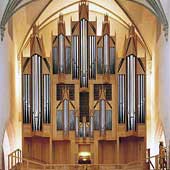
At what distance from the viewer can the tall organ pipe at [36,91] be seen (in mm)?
24953

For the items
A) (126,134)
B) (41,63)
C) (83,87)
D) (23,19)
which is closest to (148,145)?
(126,134)

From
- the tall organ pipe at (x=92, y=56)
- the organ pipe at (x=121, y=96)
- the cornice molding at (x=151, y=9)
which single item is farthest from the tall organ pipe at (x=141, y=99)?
the cornice molding at (x=151, y=9)

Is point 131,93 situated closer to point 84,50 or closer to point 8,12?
point 84,50

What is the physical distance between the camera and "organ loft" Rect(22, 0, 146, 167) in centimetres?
2494

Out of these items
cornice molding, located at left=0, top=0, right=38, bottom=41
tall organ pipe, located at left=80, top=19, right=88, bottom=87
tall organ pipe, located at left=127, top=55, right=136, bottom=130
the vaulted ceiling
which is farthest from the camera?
the vaulted ceiling

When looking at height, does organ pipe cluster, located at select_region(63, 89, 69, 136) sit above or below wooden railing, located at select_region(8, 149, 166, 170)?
above

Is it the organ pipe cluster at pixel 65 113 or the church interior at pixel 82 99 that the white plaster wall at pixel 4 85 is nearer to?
the church interior at pixel 82 99

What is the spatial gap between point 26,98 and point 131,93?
14.4 ft

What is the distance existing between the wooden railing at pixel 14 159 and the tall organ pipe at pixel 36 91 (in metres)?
1.67

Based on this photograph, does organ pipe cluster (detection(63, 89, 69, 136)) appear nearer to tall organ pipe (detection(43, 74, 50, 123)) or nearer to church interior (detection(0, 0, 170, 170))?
church interior (detection(0, 0, 170, 170))

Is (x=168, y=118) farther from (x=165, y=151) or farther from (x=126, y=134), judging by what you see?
(x=126, y=134)

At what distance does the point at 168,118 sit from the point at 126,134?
3638mm

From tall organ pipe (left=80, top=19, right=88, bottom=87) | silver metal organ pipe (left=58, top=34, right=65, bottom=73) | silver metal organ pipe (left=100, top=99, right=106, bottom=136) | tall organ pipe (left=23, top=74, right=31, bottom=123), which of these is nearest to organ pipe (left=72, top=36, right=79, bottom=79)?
tall organ pipe (left=80, top=19, right=88, bottom=87)

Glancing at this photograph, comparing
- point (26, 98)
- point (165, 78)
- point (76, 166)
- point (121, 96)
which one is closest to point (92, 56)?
point (121, 96)
